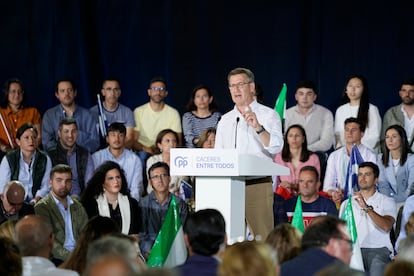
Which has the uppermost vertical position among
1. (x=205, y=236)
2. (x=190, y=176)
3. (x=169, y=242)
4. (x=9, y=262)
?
(x=190, y=176)

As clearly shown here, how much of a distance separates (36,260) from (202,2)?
6.41 metres

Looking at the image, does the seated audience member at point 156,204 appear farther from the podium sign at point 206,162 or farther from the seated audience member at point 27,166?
the podium sign at point 206,162

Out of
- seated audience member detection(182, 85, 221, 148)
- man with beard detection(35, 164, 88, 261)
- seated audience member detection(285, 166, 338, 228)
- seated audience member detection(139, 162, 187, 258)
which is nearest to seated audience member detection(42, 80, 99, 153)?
seated audience member detection(182, 85, 221, 148)

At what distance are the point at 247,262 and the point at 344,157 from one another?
5.35 metres

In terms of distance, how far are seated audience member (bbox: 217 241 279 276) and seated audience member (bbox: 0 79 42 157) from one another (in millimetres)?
6037

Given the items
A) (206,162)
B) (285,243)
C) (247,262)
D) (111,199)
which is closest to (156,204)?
(111,199)

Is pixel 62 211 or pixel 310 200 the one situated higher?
pixel 310 200

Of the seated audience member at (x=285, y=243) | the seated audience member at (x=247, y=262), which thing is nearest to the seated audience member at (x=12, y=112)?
the seated audience member at (x=285, y=243)

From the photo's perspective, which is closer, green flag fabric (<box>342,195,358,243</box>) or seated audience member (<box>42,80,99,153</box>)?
green flag fabric (<box>342,195,358,243</box>)

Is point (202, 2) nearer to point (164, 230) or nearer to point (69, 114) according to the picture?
point (69, 114)

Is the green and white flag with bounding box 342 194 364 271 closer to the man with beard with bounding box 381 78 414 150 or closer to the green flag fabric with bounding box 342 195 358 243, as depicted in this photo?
the green flag fabric with bounding box 342 195 358 243

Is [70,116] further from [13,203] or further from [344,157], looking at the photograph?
[344,157]

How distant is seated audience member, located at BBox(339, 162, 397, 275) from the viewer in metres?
8.17

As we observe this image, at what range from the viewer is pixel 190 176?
925 cm
